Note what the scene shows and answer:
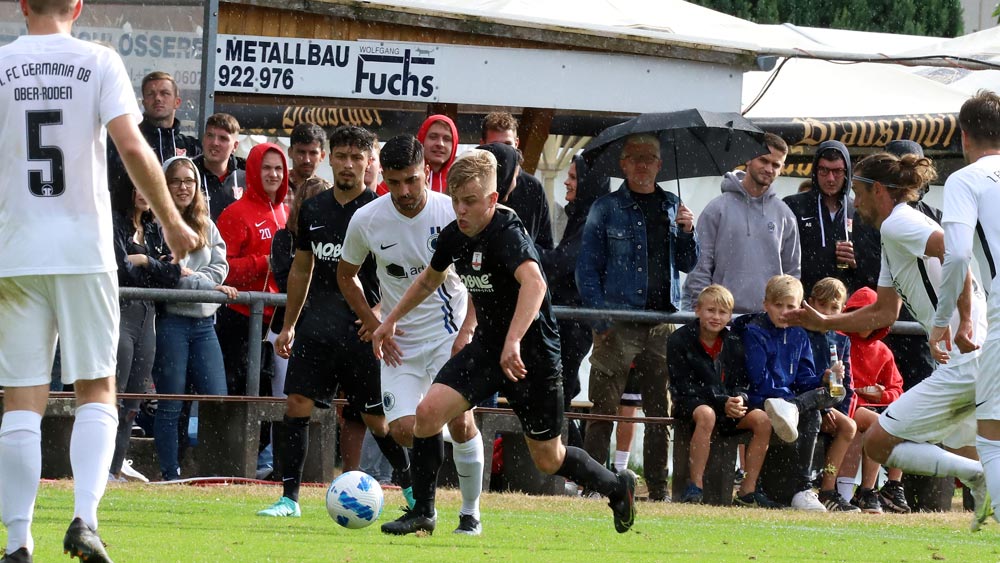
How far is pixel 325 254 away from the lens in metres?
9.60

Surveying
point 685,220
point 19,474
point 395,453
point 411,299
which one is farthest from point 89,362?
point 685,220

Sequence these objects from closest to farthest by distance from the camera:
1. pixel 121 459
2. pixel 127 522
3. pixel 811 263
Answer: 1. pixel 127 522
2. pixel 121 459
3. pixel 811 263

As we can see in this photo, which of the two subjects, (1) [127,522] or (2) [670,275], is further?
(2) [670,275]

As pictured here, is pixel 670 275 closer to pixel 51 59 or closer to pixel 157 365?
pixel 157 365

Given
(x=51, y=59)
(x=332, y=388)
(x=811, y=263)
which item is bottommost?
(x=332, y=388)

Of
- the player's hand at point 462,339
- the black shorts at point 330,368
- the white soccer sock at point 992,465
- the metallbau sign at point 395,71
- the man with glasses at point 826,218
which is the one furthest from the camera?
the metallbau sign at point 395,71

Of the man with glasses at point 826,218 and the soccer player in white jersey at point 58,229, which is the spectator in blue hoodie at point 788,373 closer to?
the man with glasses at point 826,218

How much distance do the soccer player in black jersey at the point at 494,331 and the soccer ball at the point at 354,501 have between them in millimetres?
166

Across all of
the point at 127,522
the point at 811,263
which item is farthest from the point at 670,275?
the point at 127,522

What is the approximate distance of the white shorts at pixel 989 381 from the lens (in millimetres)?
7258

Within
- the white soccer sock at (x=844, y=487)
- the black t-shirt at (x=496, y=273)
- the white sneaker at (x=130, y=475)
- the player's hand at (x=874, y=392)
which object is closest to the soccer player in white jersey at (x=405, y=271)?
the black t-shirt at (x=496, y=273)

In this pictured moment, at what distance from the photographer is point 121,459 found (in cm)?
1059

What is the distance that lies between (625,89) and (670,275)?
286 cm

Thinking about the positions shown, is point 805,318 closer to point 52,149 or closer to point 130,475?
point 52,149
